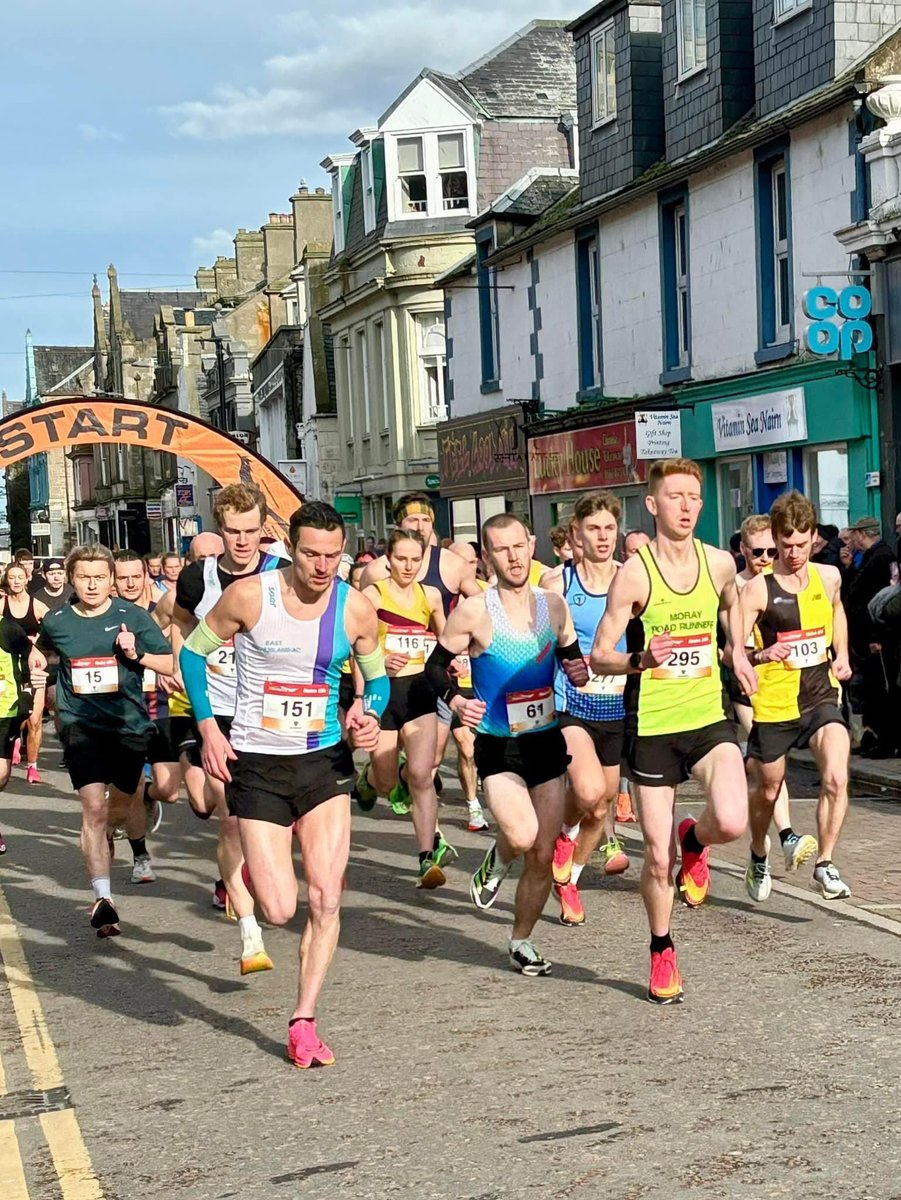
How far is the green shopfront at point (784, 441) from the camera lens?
1894 centimetres

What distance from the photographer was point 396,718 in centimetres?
994

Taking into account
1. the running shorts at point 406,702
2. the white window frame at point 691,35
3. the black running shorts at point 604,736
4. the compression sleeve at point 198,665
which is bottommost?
the black running shorts at point 604,736

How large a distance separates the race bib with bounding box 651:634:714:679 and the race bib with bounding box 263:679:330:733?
1.42 meters

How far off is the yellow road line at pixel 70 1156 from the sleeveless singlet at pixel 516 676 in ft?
8.16

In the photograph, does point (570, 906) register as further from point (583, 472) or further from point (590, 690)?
point (583, 472)

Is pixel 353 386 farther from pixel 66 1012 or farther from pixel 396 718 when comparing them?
pixel 66 1012

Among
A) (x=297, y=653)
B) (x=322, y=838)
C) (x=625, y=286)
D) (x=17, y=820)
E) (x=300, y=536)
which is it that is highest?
(x=625, y=286)

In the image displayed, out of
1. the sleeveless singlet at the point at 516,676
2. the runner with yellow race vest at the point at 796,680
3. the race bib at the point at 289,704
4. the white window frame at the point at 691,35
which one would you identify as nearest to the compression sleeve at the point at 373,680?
the race bib at the point at 289,704

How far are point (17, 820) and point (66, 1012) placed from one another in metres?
6.46

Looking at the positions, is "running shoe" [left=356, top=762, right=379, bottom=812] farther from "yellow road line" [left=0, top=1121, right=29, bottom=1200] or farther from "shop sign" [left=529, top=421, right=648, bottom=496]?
"shop sign" [left=529, top=421, right=648, bottom=496]

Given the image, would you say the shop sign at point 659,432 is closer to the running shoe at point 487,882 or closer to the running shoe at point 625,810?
the running shoe at point 625,810

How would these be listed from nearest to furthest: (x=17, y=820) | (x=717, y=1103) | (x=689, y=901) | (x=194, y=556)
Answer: (x=717, y=1103)
(x=689, y=901)
(x=194, y=556)
(x=17, y=820)

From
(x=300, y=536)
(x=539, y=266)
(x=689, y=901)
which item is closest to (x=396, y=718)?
(x=689, y=901)

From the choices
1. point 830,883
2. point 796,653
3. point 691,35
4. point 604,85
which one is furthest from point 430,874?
point 604,85
